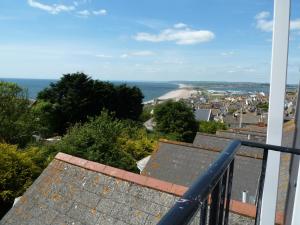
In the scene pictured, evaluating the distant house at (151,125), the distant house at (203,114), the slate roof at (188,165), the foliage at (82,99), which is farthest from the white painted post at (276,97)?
the distant house at (203,114)

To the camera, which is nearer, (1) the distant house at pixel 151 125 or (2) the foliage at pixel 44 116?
(2) the foliage at pixel 44 116

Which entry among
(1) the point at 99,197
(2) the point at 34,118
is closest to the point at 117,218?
(1) the point at 99,197

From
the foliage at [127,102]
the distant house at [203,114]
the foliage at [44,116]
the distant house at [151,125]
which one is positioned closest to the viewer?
the foliage at [44,116]

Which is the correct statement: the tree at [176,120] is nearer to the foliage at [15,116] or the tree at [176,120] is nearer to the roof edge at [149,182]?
the foliage at [15,116]

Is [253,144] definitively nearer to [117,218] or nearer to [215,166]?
[215,166]

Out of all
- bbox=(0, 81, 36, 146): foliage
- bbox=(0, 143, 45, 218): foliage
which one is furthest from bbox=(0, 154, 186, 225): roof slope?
bbox=(0, 81, 36, 146): foliage

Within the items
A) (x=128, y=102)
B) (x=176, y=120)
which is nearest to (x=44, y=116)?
(x=128, y=102)
